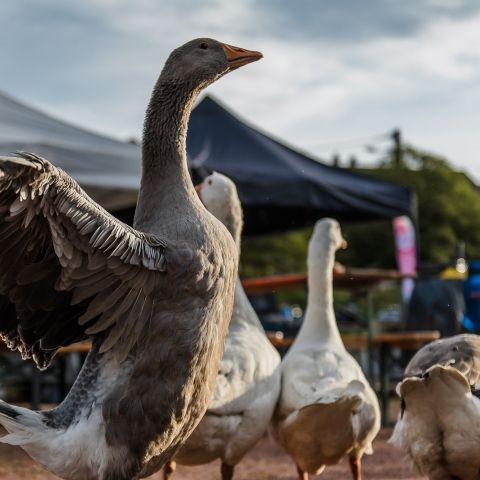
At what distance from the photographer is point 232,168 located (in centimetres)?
1027

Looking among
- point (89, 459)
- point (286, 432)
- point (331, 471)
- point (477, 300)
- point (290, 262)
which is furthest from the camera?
point (290, 262)

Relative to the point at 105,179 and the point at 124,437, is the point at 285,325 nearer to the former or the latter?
the point at 105,179

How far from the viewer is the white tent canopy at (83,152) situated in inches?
347

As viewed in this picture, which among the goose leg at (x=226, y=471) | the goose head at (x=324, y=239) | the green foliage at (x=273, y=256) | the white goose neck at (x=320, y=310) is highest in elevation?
the green foliage at (x=273, y=256)

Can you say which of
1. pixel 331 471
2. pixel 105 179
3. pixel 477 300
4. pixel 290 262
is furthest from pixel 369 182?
pixel 290 262

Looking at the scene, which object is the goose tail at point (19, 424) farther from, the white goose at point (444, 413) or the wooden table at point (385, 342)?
the wooden table at point (385, 342)

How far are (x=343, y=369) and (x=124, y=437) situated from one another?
2.15m

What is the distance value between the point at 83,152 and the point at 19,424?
5.74 m

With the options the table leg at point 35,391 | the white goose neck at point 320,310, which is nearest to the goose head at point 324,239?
the white goose neck at point 320,310

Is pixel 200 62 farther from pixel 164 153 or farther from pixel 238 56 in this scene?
pixel 164 153

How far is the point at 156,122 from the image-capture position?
4.07 meters

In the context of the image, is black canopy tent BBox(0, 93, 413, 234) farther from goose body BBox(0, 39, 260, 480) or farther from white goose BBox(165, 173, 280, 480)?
goose body BBox(0, 39, 260, 480)

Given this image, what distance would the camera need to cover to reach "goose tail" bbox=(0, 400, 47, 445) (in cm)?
360

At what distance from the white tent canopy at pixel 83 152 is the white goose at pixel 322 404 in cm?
359
